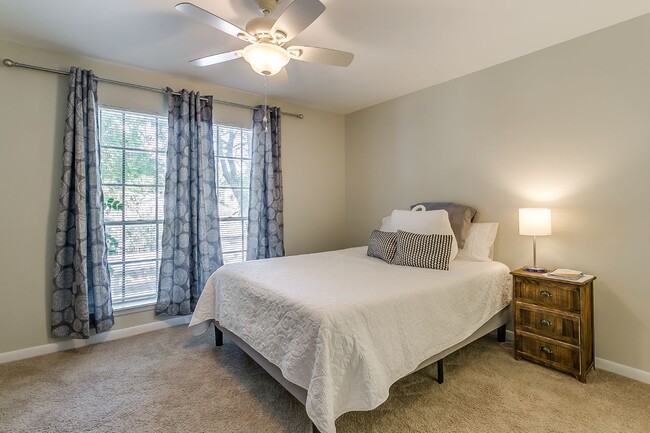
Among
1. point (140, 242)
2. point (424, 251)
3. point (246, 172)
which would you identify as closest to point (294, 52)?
point (424, 251)

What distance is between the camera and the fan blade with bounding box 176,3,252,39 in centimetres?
160

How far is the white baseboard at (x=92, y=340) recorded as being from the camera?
2529mm

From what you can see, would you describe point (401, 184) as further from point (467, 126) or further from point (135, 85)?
point (135, 85)

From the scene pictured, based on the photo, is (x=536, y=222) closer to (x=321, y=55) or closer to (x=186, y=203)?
(x=321, y=55)

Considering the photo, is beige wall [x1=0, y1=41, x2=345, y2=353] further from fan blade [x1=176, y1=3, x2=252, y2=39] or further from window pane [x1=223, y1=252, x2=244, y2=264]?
fan blade [x1=176, y1=3, x2=252, y2=39]

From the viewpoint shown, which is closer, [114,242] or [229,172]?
[114,242]

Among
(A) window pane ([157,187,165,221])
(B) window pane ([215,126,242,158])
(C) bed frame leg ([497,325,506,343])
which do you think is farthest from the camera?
(B) window pane ([215,126,242,158])

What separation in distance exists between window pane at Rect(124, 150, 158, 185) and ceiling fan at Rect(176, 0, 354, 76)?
143 cm

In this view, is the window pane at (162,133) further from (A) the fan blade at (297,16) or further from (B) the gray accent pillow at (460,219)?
(B) the gray accent pillow at (460,219)

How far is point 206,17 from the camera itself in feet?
5.60

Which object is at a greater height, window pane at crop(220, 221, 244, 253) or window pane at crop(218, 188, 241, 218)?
window pane at crop(218, 188, 241, 218)

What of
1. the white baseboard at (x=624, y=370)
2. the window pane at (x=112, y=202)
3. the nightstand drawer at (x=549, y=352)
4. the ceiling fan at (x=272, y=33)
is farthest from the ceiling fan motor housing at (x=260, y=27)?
the white baseboard at (x=624, y=370)

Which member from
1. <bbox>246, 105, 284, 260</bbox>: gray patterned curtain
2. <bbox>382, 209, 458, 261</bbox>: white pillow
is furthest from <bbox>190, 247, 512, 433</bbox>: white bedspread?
<bbox>246, 105, 284, 260</bbox>: gray patterned curtain

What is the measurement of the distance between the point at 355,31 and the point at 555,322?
2.53m
